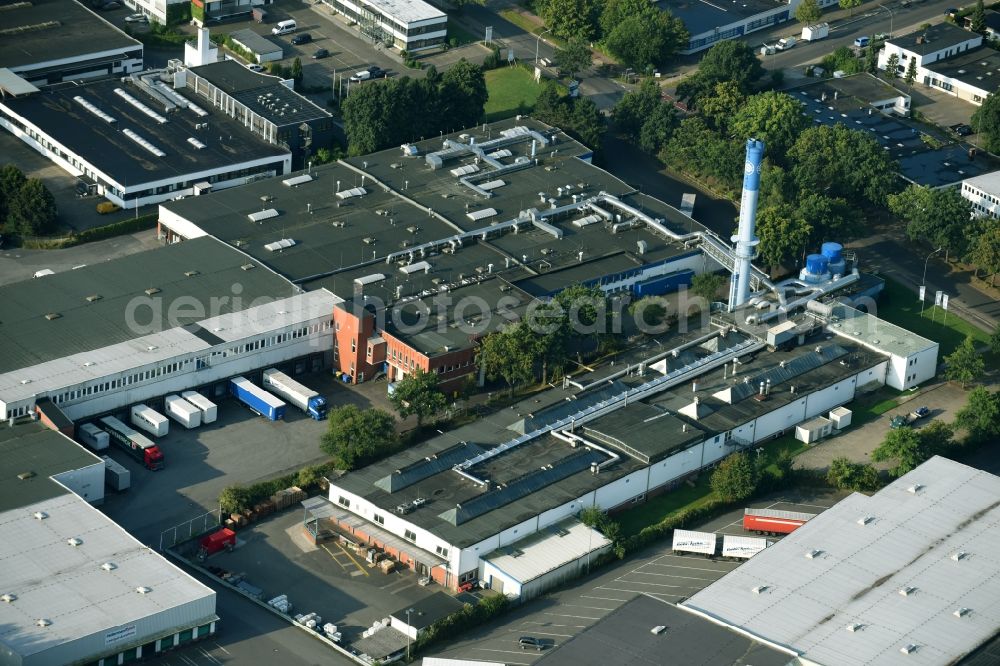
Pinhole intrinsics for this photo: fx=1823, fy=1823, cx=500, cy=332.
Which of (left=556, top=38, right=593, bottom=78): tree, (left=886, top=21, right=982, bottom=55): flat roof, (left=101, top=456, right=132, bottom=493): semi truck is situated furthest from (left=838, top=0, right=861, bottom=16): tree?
(left=101, top=456, right=132, bottom=493): semi truck

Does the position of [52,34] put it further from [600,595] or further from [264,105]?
[600,595]

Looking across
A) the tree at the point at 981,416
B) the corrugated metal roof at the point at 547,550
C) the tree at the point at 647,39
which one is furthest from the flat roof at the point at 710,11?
the corrugated metal roof at the point at 547,550

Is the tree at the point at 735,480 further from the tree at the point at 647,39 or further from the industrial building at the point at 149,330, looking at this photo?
the tree at the point at 647,39

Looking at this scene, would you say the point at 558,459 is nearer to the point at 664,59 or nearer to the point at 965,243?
the point at 965,243

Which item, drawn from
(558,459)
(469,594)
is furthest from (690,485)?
(469,594)

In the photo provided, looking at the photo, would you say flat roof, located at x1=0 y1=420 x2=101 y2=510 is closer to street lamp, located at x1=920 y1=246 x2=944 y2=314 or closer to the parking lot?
the parking lot
